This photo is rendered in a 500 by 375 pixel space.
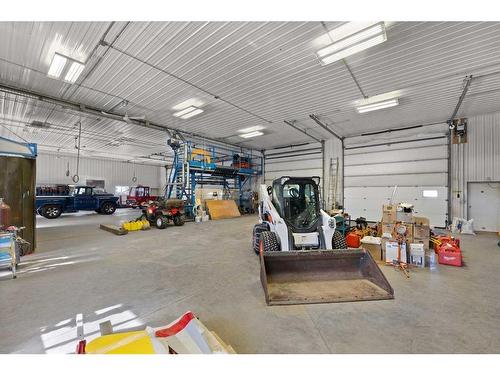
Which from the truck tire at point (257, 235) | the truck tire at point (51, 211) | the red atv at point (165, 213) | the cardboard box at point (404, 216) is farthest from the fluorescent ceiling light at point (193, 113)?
the truck tire at point (51, 211)

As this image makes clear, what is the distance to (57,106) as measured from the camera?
7.91 metres

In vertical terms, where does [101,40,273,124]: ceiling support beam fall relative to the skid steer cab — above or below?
above

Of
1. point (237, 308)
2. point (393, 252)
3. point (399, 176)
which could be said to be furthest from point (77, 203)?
point (399, 176)

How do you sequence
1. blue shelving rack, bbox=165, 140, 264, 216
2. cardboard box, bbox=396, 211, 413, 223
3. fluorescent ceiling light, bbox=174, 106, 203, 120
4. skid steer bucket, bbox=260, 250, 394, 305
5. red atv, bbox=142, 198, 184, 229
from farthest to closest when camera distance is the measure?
1. blue shelving rack, bbox=165, 140, 264, 216
2. red atv, bbox=142, 198, 184, 229
3. fluorescent ceiling light, bbox=174, 106, 203, 120
4. cardboard box, bbox=396, 211, 413, 223
5. skid steer bucket, bbox=260, 250, 394, 305

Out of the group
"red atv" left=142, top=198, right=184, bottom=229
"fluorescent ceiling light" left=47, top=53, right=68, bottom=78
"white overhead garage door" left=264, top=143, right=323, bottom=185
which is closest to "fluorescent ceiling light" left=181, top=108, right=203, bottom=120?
"red atv" left=142, top=198, right=184, bottom=229

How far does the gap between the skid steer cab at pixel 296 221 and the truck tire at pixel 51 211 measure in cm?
1330

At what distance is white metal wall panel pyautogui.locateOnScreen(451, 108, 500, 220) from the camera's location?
8.29 m

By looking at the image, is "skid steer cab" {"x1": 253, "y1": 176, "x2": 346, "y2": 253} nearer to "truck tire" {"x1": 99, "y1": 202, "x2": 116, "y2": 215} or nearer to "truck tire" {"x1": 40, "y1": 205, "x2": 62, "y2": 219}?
"truck tire" {"x1": 99, "y1": 202, "x2": 116, "y2": 215}

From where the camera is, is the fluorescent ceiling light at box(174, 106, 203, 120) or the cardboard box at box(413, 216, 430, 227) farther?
the fluorescent ceiling light at box(174, 106, 203, 120)

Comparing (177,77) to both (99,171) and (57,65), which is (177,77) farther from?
(99,171)

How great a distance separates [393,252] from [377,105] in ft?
18.4

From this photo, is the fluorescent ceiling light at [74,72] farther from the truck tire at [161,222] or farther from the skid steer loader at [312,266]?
the skid steer loader at [312,266]

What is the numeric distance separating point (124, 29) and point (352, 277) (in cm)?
630

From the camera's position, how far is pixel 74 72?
217 inches
